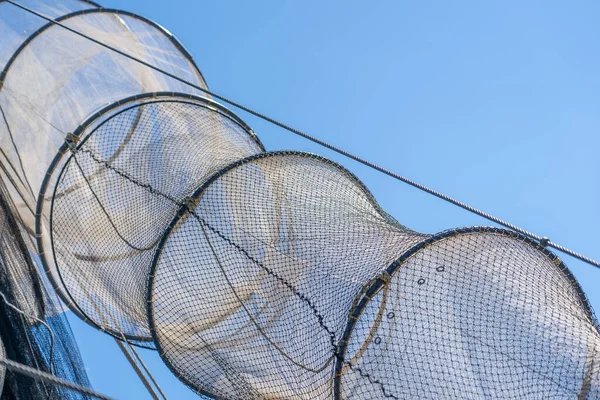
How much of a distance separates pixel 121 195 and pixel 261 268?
1.55 metres

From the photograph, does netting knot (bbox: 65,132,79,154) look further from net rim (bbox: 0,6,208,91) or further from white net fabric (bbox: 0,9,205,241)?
net rim (bbox: 0,6,208,91)

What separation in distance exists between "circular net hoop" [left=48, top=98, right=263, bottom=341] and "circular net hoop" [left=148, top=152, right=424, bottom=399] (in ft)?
1.25

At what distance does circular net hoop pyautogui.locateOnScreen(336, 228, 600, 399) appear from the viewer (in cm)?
561

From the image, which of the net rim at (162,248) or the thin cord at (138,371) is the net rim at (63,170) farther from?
the net rim at (162,248)

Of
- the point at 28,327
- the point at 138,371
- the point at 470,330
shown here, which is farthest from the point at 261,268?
the point at 470,330

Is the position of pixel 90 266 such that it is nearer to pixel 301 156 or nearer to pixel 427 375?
pixel 301 156

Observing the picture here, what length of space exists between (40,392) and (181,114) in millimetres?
3120

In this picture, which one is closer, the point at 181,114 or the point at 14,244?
the point at 14,244

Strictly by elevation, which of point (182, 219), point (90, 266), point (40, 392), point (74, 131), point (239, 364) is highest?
point (74, 131)

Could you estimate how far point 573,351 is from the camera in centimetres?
564

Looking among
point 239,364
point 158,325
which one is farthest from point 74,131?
point 239,364

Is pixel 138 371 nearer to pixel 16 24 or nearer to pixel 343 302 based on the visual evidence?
pixel 343 302

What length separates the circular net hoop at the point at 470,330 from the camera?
221 inches

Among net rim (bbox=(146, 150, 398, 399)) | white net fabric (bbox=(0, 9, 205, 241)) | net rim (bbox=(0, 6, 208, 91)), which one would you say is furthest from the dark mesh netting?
net rim (bbox=(0, 6, 208, 91))
